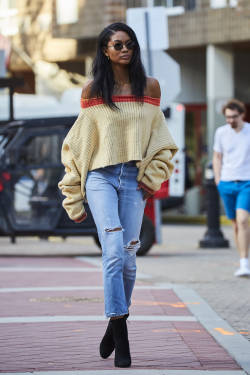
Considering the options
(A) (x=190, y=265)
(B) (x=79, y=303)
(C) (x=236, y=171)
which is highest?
(C) (x=236, y=171)

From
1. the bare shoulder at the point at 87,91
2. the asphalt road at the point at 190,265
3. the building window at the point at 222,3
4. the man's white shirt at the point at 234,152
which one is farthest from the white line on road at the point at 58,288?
the building window at the point at 222,3

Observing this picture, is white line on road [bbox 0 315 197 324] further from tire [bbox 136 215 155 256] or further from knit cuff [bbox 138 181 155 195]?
tire [bbox 136 215 155 256]

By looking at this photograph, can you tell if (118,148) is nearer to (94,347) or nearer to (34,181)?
(94,347)

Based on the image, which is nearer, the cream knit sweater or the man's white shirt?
the cream knit sweater

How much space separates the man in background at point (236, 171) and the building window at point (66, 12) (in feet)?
65.6

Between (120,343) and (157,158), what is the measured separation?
1.03m

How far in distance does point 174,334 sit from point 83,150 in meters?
1.60

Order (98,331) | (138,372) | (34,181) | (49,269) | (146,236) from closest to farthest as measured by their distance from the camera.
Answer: (138,372) → (98,331) → (49,269) → (146,236) → (34,181)

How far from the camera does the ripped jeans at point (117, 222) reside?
18.8 feet

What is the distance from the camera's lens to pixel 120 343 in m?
5.70

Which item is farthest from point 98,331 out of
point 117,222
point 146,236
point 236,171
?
point 146,236

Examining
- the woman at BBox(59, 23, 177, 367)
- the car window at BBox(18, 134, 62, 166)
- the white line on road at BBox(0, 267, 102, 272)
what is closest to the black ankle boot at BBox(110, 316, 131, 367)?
the woman at BBox(59, 23, 177, 367)

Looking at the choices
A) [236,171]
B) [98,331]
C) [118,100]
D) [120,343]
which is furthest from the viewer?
[236,171]

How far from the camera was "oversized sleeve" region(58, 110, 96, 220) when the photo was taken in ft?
19.3
